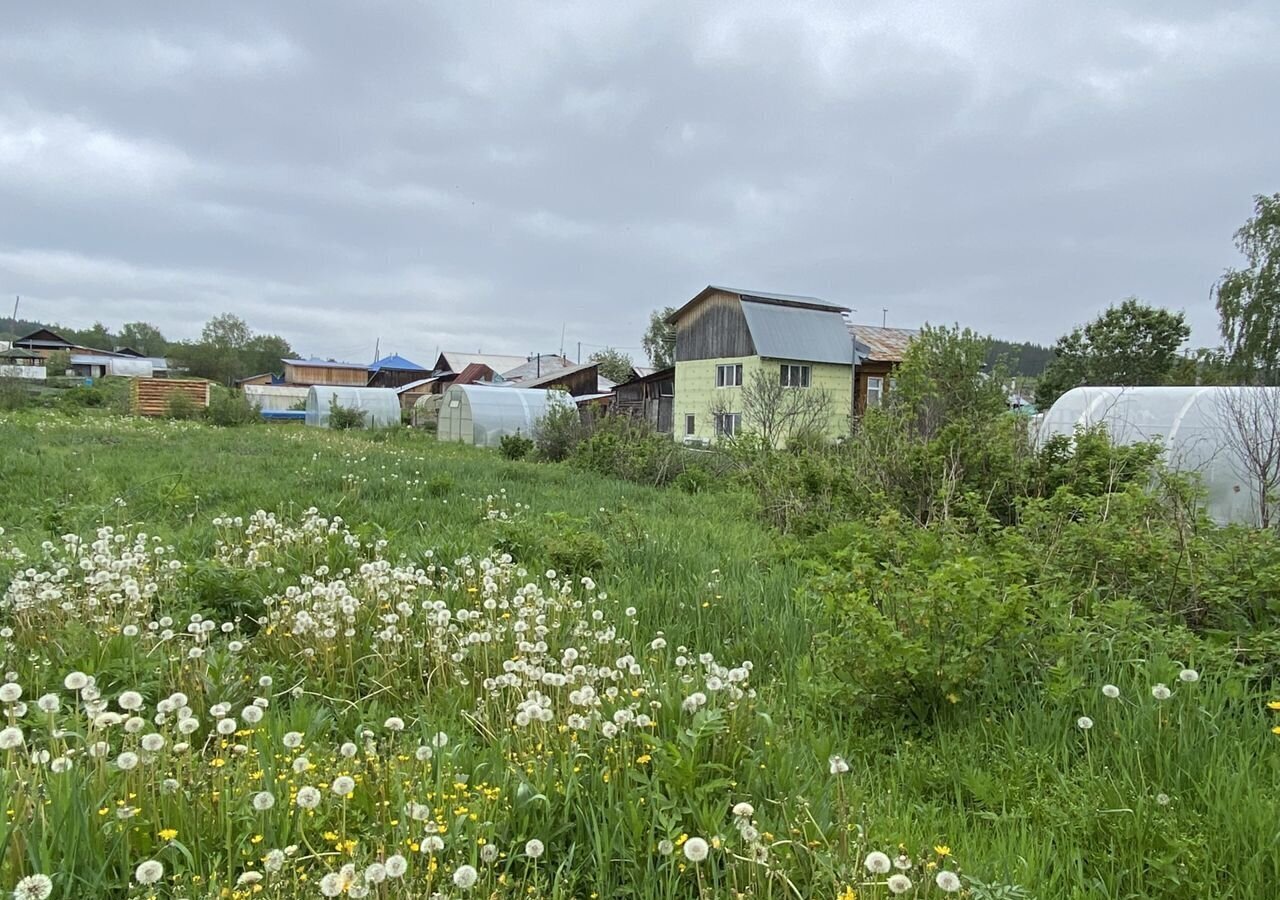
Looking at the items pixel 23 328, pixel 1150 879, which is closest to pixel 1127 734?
pixel 1150 879

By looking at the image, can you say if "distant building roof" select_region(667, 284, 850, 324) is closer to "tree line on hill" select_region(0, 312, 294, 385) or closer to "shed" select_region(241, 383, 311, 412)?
"shed" select_region(241, 383, 311, 412)

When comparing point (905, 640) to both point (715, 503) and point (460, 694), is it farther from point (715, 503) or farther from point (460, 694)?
point (715, 503)

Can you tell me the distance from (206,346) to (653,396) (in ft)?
204

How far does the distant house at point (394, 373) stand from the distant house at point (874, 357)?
48.9m

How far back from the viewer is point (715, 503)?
31.3 ft

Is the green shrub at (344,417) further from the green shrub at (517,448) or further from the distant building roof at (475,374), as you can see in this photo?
the distant building roof at (475,374)

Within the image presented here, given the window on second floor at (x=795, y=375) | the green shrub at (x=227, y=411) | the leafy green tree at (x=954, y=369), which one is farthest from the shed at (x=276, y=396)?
the leafy green tree at (x=954, y=369)

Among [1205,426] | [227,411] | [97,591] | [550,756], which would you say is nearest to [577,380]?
[227,411]

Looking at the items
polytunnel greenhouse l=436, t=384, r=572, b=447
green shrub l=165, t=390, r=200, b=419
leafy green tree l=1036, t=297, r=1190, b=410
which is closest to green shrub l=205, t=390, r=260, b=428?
green shrub l=165, t=390, r=200, b=419

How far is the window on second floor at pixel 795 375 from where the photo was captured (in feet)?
103

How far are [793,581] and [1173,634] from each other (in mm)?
2193

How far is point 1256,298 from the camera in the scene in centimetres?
2323

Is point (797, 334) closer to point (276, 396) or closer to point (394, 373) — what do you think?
point (276, 396)

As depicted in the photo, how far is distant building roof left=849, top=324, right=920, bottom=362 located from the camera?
34972 mm
